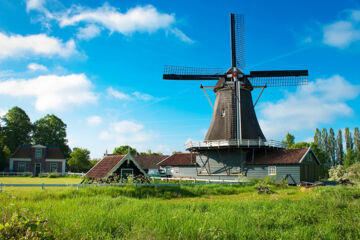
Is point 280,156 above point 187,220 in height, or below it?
above

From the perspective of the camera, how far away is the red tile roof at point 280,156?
22942 mm

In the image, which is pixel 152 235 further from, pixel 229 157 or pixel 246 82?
pixel 246 82

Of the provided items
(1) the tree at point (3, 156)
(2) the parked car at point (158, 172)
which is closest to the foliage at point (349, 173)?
(2) the parked car at point (158, 172)

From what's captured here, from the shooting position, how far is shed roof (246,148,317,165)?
2292 centimetres

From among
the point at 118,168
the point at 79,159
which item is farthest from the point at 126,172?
the point at 79,159

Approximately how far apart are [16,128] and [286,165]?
148 feet

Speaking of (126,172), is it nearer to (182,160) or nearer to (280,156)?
(280,156)

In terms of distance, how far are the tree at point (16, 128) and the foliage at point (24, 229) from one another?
161ft

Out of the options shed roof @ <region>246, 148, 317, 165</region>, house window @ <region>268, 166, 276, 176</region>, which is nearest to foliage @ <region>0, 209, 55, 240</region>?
shed roof @ <region>246, 148, 317, 165</region>

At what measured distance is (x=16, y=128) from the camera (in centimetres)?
4916

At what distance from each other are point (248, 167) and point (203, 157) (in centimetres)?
476

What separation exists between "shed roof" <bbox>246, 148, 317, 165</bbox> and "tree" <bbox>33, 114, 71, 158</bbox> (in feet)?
135

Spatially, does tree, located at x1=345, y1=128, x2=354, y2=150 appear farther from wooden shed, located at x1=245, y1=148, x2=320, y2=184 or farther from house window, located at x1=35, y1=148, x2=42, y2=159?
house window, located at x1=35, y1=148, x2=42, y2=159

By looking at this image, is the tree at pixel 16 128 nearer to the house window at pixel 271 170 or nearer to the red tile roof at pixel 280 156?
the red tile roof at pixel 280 156
